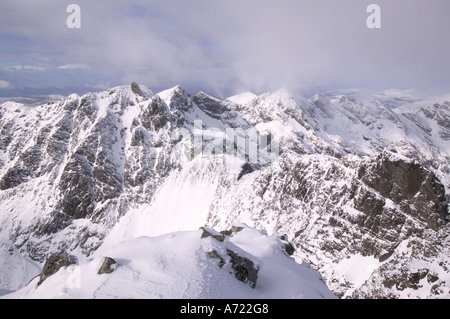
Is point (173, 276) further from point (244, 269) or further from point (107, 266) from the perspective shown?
point (244, 269)

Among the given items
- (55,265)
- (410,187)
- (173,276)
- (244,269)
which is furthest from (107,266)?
(410,187)

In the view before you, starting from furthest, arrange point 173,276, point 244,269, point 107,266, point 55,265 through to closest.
Answer: 1. point 244,269
2. point 55,265
3. point 107,266
4. point 173,276

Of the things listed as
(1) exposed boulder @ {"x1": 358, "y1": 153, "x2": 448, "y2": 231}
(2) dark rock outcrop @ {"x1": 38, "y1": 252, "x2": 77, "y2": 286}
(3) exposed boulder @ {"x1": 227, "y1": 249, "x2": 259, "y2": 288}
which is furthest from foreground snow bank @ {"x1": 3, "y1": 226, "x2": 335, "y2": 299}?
(1) exposed boulder @ {"x1": 358, "y1": 153, "x2": 448, "y2": 231}

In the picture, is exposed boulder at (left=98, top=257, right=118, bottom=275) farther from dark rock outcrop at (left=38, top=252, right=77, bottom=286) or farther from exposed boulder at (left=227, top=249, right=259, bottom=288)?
exposed boulder at (left=227, top=249, right=259, bottom=288)

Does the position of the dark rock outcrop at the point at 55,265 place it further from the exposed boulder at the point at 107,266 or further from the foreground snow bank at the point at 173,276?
the exposed boulder at the point at 107,266

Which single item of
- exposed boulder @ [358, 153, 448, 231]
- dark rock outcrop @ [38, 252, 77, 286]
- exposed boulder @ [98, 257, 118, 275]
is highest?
exposed boulder @ [98, 257, 118, 275]

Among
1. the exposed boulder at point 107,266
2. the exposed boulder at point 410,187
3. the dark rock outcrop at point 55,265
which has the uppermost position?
the exposed boulder at point 107,266

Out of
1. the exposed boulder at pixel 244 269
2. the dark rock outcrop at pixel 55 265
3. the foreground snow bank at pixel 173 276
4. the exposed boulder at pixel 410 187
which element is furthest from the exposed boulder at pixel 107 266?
the exposed boulder at pixel 410 187
